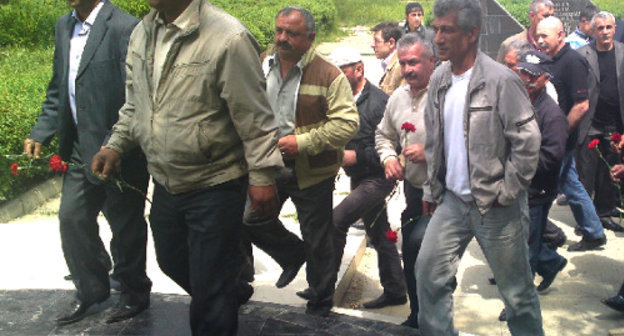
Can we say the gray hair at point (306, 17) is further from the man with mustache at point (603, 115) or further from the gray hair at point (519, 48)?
the man with mustache at point (603, 115)

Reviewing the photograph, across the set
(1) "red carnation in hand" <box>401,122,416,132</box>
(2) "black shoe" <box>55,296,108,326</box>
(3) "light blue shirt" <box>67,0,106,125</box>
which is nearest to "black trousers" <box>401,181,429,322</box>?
(1) "red carnation in hand" <box>401,122,416,132</box>

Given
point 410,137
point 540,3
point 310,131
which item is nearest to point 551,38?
point 540,3

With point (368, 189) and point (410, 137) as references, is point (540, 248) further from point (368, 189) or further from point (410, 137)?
point (410, 137)

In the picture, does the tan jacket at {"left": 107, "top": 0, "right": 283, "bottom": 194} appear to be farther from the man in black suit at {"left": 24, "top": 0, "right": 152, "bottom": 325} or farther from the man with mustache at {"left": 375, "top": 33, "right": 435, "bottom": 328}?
the man with mustache at {"left": 375, "top": 33, "right": 435, "bottom": 328}

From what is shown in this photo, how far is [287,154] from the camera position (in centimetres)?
498

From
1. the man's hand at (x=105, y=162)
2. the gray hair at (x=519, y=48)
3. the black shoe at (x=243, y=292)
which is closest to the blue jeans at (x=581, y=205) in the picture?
the gray hair at (x=519, y=48)

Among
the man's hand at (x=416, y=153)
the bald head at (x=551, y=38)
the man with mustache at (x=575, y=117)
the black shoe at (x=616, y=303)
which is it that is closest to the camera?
the man's hand at (x=416, y=153)

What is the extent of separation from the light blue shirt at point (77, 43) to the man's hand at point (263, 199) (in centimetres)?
145

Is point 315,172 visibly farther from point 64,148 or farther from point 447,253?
point 64,148

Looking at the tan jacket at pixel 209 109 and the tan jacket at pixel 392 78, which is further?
the tan jacket at pixel 392 78

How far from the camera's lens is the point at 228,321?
4188 millimetres

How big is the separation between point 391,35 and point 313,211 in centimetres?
347

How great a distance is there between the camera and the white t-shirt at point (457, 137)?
13.7 feet

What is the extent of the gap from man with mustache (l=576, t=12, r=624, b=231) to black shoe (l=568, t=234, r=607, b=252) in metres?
0.61
